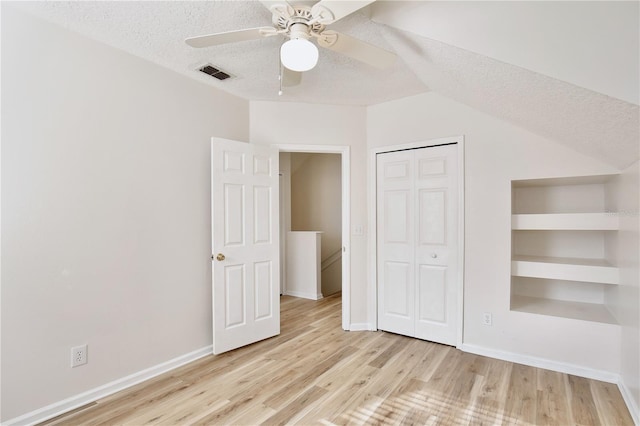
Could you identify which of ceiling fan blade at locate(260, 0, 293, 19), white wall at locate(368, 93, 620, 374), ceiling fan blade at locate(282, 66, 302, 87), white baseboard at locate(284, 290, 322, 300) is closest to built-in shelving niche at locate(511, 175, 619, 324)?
white wall at locate(368, 93, 620, 374)

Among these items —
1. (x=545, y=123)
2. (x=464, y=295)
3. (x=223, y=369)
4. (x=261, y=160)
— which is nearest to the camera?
(x=545, y=123)

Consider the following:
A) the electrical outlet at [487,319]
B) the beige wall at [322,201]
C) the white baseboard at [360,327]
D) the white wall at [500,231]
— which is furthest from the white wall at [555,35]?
the beige wall at [322,201]

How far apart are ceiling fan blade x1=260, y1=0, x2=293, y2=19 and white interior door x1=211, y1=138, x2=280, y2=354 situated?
5.01ft

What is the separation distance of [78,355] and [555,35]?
10.6 feet

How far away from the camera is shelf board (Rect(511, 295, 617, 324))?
2502 mm

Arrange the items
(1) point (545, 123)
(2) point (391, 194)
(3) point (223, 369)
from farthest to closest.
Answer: (2) point (391, 194)
(3) point (223, 369)
(1) point (545, 123)

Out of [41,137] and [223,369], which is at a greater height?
[41,137]

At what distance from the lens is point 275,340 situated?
10.5 feet

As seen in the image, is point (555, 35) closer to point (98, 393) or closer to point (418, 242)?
point (418, 242)

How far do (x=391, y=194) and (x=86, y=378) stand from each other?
300cm

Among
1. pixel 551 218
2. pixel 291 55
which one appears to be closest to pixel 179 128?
pixel 291 55

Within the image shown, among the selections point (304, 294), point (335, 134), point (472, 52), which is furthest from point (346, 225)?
point (472, 52)

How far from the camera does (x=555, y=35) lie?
4.30 feet

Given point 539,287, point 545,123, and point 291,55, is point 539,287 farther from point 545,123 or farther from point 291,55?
point 291,55
